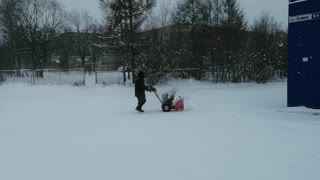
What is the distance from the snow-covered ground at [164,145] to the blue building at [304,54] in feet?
2.78

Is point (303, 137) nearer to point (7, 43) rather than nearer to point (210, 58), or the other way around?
point (210, 58)

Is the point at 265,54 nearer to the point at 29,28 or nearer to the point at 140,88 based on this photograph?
the point at 140,88

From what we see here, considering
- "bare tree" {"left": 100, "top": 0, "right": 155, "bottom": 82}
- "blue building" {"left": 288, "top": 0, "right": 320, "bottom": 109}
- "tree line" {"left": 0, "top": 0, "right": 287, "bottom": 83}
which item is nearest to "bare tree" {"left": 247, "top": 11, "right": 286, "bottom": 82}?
"tree line" {"left": 0, "top": 0, "right": 287, "bottom": 83}

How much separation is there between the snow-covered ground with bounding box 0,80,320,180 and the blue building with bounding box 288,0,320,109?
847mm

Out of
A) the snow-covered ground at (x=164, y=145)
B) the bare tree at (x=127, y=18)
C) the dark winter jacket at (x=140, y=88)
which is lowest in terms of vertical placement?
the snow-covered ground at (x=164, y=145)

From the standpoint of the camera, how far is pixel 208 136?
9945 mm

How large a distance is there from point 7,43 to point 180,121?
206 ft

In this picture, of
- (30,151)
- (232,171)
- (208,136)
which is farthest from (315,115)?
(30,151)

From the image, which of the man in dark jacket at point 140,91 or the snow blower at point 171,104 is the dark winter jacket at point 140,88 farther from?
the snow blower at point 171,104

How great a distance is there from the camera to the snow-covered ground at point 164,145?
22.7ft

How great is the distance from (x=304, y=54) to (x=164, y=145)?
8402 mm

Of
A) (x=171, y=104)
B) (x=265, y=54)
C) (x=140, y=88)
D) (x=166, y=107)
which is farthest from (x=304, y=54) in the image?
(x=265, y=54)

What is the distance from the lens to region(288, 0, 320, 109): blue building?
14320 mm

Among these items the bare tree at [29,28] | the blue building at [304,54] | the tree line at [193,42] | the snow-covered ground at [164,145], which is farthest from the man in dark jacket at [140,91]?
the bare tree at [29,28]
